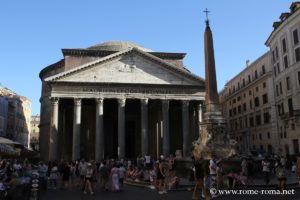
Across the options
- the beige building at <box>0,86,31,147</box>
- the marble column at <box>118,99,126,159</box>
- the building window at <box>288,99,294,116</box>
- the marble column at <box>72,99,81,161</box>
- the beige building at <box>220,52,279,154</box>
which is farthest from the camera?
the beige building at <box>0,86,31,147</box>

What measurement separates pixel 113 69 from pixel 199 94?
25.9ft

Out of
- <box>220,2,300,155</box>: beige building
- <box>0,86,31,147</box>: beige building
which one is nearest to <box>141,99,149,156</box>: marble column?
<box>220,2,300,155</box>: beige building

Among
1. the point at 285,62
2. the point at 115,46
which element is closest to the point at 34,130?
the point at 115,46

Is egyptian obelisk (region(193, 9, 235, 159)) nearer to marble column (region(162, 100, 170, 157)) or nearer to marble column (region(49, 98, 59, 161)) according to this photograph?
marble column (region(162, 100, 170, 157))

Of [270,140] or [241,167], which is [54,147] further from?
[270,140]

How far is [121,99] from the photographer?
28953 mm

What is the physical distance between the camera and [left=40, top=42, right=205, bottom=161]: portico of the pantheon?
92.3 feet

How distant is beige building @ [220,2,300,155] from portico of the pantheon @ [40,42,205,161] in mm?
7776

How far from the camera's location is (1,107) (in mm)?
46156

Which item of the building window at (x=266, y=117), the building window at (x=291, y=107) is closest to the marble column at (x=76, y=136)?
the building window at (x=291, y=107)

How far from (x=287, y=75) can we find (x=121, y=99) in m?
15.0

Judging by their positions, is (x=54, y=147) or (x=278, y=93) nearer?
(x=54, y=147)

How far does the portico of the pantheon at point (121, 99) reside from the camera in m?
28.1

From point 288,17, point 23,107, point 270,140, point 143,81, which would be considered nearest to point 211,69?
point 143,81
